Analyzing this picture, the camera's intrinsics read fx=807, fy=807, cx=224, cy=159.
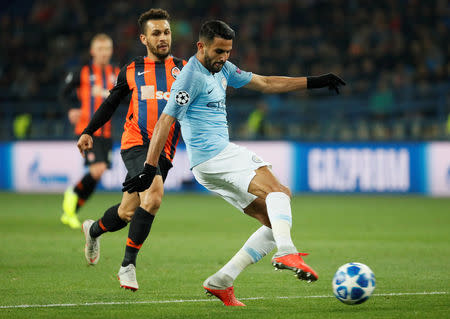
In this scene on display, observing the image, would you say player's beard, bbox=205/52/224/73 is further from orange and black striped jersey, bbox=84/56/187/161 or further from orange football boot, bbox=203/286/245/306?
orange football boot, bbox=203/286/245/306

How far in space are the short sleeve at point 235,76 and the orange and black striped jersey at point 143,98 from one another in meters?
0.95

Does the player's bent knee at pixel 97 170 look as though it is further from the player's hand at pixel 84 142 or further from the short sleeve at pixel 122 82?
the player's hand at pixel 84 142

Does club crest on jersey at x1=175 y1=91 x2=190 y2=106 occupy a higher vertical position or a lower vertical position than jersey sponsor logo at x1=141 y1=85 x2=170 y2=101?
lower

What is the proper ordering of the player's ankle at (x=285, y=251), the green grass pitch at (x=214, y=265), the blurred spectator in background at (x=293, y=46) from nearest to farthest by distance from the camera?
the player's ankle at (x=285, y=251) → the green grass pitch at (x=214, y=265) → the blurred spectator in background at (x=293, y=46)

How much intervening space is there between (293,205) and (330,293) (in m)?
9.57

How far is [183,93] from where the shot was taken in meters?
5.48

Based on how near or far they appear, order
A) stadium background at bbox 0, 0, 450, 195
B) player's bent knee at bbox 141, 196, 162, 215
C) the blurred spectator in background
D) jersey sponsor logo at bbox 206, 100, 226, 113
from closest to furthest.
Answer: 1. jersey sponsor logo at bbox 206, 100, 226, 113
2. player's bent knee at bbox 141, 196, 162, 215
3. stadium background at bbox 0, 0, 450, 195
4. the blurred spectator in background

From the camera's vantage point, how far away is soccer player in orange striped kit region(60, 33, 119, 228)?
1105 cm

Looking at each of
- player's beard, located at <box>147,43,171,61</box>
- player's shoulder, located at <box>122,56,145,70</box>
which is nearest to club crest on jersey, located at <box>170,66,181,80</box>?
player's beard, located at <box>147,43,171,61</box>

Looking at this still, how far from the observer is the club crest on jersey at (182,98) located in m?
5.47

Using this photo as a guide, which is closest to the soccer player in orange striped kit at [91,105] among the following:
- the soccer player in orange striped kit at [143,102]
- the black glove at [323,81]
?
the soccer player in orange striped kit at [143,102]

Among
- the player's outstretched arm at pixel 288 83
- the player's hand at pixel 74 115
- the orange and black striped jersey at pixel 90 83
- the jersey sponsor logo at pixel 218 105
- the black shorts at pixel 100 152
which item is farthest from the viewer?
the orange and black striped jersey at pixel 90 83

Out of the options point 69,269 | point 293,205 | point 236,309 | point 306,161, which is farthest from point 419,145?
point 236,309

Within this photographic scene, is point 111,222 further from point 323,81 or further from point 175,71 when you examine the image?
point 323,81
